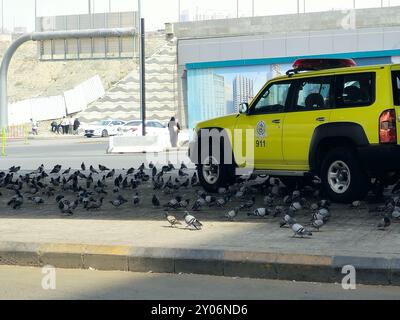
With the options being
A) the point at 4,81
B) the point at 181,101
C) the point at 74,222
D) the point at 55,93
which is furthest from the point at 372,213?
the point at 55,93

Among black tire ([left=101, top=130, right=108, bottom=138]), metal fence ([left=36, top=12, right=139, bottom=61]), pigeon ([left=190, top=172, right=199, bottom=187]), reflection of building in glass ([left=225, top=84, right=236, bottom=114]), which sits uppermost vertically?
metal fence ([left=36, top=12, right=139, bottom=61])

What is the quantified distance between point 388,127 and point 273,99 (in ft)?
8.24

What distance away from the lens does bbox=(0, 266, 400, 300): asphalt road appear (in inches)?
299

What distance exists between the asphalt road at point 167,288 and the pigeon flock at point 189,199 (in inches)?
60.3

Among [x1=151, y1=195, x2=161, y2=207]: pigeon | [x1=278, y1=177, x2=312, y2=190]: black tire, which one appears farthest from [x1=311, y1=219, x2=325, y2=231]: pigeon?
[x1=278, y1=177, x2=312, y2=190]: black tire

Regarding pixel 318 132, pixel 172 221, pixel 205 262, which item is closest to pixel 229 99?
pixel 318 132

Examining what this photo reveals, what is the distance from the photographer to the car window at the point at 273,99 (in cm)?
1326

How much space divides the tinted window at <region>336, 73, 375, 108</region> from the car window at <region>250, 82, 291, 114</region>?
1094 mm

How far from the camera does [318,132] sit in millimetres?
12312

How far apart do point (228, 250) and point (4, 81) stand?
49.9 metres

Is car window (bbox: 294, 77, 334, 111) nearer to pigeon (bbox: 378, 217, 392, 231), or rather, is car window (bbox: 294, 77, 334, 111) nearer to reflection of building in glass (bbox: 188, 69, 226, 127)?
pigeon (bbox: 378, 217, 392, 231)

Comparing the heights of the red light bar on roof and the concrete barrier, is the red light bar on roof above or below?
above

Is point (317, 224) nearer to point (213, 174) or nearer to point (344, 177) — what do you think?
point (344, 177)

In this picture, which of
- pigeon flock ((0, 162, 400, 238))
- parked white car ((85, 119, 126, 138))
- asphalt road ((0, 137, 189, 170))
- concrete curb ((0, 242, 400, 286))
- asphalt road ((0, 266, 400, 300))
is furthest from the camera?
→ parked white car ((85, 119, 126, 138))
